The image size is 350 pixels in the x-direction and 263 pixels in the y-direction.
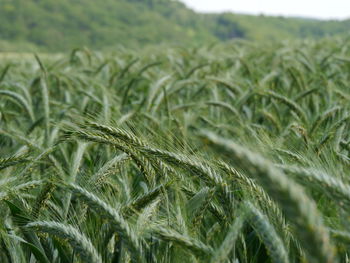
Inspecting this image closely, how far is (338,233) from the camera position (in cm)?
88

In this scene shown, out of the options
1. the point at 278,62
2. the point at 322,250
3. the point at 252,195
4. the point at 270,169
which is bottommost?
the point at 278,62

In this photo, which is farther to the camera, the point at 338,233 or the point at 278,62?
the point at 278,62

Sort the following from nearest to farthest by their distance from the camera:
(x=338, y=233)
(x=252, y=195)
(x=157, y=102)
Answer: (x=338, y=233) → (x=252, y=195) → (x=157, y=102)

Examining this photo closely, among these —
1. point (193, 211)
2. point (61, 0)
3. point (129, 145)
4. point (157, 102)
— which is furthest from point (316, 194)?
point (61, 0)

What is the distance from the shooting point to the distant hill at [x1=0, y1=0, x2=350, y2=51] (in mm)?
67375

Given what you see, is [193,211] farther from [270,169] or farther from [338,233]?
[270,169]

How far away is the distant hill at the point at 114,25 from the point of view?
6738 centimetres

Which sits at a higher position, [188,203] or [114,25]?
[188,203]

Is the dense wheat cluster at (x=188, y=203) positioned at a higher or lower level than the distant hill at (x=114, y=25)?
higher

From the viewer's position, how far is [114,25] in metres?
73.0

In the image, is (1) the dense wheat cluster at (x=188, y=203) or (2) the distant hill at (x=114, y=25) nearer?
(1) the dense wheat cluster at (x=188, y=203)

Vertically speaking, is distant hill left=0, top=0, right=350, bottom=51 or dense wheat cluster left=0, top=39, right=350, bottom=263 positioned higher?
dense wheat cluster left=0, top=39, right=350, bottom=263

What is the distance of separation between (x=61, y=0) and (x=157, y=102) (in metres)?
80.8

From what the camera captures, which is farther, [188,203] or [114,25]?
[114,25]
